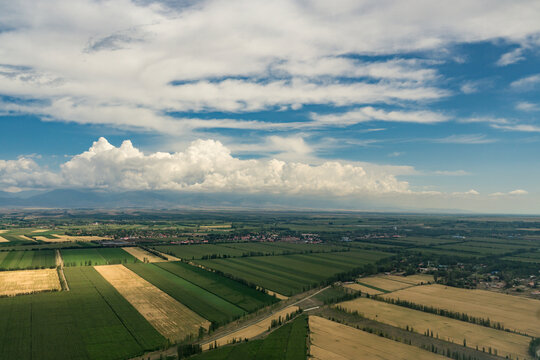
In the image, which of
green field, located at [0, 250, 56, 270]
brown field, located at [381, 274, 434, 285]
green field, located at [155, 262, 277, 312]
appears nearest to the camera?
green field, located at [155, 262, 277, 312]

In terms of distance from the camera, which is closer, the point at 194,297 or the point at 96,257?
the point at 194,297

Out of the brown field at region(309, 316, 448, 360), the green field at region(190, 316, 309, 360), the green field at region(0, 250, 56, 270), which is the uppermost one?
the brown field at region(309, 316, 448, 360)

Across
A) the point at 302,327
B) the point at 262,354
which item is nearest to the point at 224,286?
the point at 302,327

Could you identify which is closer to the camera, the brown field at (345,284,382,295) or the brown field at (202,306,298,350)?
the brown field at (202,306,298,350)

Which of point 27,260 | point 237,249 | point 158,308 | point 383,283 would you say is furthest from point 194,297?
point 237,249

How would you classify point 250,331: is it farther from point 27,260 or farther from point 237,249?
point 27,260

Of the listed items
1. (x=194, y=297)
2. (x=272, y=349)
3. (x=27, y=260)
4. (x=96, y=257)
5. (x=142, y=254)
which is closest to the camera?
(x=272, y=349)

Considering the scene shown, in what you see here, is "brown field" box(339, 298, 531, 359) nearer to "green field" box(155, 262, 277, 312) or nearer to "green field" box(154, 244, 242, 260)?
"green field" box(155, 262, 277, 312)

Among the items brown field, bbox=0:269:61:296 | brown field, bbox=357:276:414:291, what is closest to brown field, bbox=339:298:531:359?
brown field, bbox=357:276:414:291
